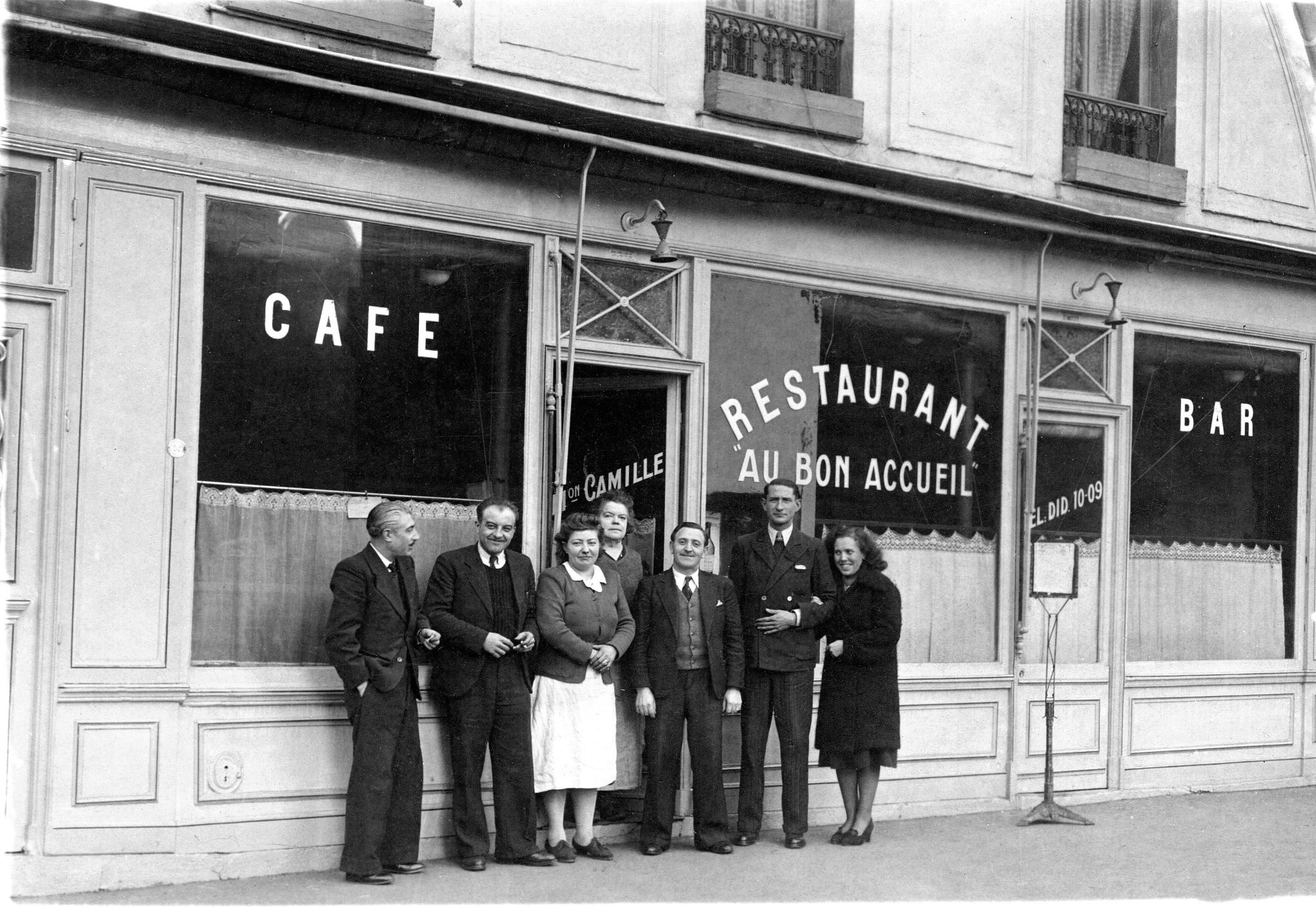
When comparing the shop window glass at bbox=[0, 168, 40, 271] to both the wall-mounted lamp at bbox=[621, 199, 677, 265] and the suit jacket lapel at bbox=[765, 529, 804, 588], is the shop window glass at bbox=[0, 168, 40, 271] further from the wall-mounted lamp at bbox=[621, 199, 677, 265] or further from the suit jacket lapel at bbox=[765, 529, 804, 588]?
the suit jacket lapel at bbox=[765, 529, 804, 588]

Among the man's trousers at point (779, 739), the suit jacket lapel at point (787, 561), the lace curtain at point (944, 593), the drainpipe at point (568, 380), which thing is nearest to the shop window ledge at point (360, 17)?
the drainpipe at point (568, 380)

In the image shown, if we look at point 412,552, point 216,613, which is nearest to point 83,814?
point 216,613

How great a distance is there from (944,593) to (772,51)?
401 cm

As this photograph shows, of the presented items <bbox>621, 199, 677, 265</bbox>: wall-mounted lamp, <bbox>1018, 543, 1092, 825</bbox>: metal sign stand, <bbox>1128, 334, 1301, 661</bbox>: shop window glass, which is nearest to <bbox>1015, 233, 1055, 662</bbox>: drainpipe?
<bbox>1018, 543, 1092, 825</bbox>: metal sign stand

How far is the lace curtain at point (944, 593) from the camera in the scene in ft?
38.8

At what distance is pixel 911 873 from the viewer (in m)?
9.53

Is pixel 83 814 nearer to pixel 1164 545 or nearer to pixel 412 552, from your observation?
pixel 412 552

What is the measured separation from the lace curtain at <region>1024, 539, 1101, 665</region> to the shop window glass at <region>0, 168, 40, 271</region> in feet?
24.3

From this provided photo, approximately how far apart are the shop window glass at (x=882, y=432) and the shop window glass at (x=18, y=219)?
4.32m

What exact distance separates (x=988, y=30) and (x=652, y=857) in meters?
6.49

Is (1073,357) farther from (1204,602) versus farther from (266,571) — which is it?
(266,571)

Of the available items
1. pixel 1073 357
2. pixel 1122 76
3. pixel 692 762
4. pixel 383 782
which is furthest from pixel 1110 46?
pixel 383 782

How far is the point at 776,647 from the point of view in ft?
33.8

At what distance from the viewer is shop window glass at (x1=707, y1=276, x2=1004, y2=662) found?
1106 centimetres
